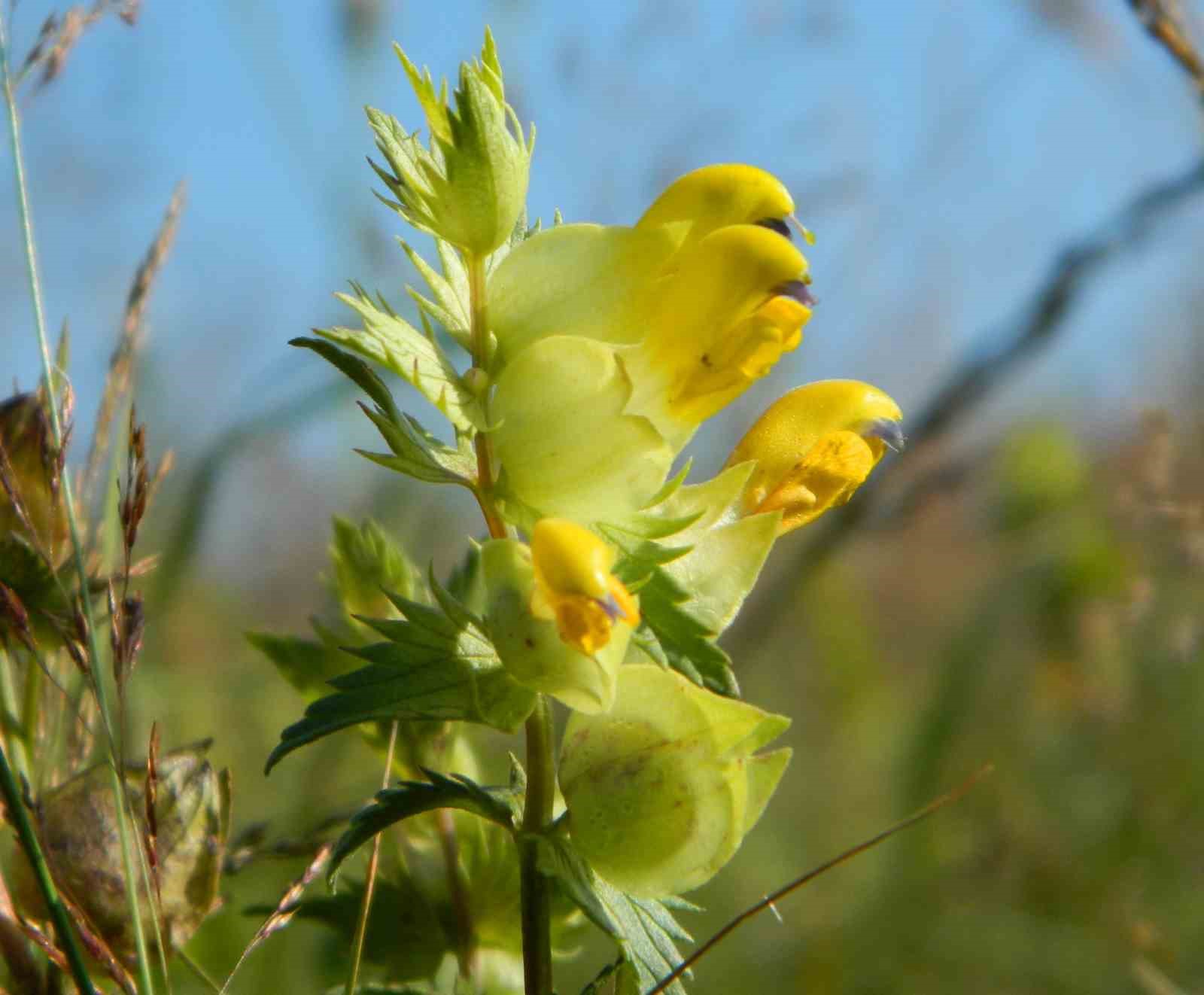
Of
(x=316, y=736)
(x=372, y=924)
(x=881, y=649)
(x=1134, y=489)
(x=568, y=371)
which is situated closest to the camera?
(x=316, y=736)

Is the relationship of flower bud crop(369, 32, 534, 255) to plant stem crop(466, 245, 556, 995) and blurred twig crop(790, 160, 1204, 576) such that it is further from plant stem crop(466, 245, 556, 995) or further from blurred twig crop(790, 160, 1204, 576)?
blurred twig crop(790, 160, 1204, 576)

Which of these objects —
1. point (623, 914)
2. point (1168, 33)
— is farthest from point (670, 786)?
point (1168, 33)

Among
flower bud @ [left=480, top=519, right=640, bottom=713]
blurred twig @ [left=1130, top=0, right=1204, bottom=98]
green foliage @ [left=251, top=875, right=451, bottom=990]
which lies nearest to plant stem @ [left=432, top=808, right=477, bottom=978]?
green foliage @ [left=251, top=875, right=451, bottom=990]

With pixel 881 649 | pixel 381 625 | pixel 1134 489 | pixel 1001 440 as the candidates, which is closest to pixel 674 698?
pixel 381 625

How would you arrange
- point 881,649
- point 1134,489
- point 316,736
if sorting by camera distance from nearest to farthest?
point 316,736 < point 1134,489 < point 881,649

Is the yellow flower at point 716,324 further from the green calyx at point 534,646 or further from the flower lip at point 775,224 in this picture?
the green calyx at point 534,646

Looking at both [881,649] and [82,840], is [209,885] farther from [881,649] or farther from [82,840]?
[881,649]

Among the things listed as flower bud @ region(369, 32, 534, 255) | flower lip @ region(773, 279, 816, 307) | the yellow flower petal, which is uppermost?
flower bud @ region(369, 32, 534, 255)

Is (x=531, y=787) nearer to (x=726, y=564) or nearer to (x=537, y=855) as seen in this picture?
(x=537, y=855)
